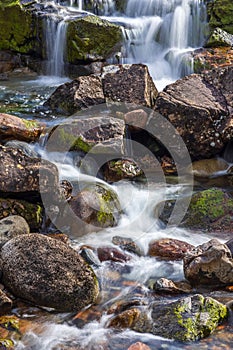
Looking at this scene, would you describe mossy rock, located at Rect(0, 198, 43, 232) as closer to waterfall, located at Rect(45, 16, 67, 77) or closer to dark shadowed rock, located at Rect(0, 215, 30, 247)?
dark shadowed rock, located at Rect(0, 215, 30, 247)

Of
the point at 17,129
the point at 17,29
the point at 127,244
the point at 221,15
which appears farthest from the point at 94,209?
the point at 221,15

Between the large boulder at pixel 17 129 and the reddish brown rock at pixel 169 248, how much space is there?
3.09m

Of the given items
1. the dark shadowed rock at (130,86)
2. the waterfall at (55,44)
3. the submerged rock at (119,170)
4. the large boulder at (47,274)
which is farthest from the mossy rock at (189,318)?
the waterfall at (55,44)

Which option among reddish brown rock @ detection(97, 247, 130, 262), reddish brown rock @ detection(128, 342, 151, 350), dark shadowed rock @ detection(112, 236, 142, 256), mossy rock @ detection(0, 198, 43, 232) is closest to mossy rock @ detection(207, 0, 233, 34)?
dark shadowed rock @ detection(112, 236, 142, 256)

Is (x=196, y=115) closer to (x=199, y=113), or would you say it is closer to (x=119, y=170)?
(x=199, y=113)

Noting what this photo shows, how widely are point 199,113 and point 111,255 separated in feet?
11.7

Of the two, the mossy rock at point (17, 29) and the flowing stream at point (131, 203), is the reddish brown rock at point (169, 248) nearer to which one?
the flowing stream at point (131, 203)

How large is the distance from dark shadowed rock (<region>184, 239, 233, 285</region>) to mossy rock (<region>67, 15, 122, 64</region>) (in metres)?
9.51

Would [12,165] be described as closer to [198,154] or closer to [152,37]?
[198,154]

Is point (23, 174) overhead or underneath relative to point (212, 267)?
overhead

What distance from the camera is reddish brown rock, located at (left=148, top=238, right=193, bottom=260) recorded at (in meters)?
5.73

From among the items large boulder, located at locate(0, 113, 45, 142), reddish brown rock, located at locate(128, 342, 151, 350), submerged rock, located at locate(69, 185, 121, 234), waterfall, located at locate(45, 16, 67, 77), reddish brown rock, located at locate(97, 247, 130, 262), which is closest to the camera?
reddish brown rock, located at locate(128, 342, 151, 350)

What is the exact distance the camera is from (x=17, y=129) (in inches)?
294

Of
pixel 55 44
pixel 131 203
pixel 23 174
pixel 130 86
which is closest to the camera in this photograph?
pixel 23 174
